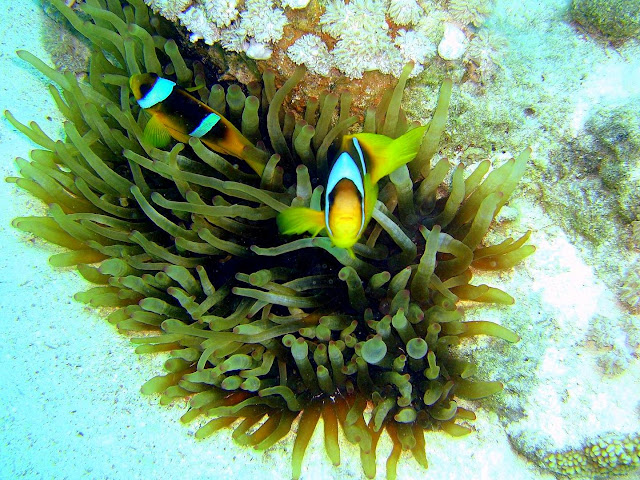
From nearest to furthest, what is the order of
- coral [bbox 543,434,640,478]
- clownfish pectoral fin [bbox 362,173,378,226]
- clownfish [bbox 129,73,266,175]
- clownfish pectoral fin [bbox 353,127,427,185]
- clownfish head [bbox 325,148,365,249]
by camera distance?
1. clownfish head [bbox 325,148,365,249]
2. clownfish pectoral fin [bbox 362,173,378,226]
3. clownfish pectoral fin [bbox 353,127,427,185]
4. coral [bbox 543,434,640,478]
5. clownfish [bbox 129,73,266,175]

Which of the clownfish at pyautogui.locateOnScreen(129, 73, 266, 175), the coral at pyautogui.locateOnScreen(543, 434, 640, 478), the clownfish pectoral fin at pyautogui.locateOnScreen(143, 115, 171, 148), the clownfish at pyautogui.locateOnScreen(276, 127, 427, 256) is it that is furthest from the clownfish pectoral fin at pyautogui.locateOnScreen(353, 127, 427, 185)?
the coral at pyautogui.locateOnScreen(543, 434, 640, 478)

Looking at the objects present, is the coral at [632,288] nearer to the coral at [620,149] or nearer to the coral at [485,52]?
the coral at [620,149]

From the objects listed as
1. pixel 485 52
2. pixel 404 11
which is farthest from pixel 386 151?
pixel 485 52

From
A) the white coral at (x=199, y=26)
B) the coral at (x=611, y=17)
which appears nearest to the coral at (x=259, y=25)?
the white coral at (x=199, y=26)

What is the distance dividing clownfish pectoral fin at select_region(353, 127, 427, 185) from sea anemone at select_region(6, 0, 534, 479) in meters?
0.17

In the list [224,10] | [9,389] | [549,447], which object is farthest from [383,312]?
[9,389]

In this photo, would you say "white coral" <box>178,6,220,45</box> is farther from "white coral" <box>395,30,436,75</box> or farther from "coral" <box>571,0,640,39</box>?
"coral" <box>571,0,640,39</box>

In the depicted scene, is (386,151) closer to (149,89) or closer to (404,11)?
(404,11)

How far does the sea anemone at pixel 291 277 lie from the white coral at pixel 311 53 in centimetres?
13

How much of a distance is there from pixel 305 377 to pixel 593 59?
1.93 m

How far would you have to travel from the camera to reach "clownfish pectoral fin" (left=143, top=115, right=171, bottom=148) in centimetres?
196

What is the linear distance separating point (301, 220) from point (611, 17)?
5.75ft

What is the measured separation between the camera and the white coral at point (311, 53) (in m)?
1.92

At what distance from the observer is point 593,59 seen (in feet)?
6.53
